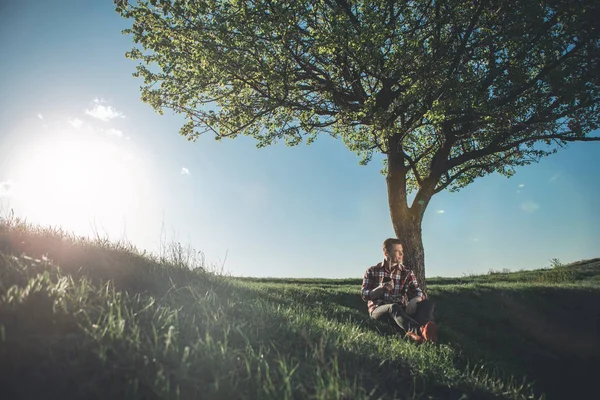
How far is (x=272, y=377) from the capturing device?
11.4 ft

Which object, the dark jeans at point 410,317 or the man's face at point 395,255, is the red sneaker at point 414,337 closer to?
the dark jeans at point 410,317

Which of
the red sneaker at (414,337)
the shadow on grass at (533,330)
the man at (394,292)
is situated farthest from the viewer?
the shadow on grass at (533,330)

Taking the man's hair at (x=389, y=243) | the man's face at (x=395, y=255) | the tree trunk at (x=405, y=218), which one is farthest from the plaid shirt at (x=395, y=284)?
the tree trunk at (x=405, y=218)

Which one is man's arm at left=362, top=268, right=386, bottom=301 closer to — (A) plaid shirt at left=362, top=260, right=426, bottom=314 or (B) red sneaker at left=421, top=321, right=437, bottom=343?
(A) plaid shirt at left=362, top=260, right=426, bottom=314

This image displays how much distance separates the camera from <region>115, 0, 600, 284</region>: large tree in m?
10.8

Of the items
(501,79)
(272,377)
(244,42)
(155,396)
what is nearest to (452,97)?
(501,79)

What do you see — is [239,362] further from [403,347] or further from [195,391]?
[403,347]

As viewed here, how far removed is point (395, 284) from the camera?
8.18 metres

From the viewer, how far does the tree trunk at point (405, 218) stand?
12.4 meters

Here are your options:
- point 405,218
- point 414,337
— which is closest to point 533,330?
point 405,218

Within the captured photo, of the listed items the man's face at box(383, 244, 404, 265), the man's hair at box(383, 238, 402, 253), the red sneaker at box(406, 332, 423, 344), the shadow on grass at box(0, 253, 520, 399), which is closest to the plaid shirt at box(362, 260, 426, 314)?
the man's face at box(383, 244, 404, 265)

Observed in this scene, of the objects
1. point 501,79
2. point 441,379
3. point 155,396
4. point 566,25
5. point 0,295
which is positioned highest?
point 566,25

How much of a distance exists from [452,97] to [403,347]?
7654 mm

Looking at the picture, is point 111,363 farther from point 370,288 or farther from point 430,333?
point 370,288
